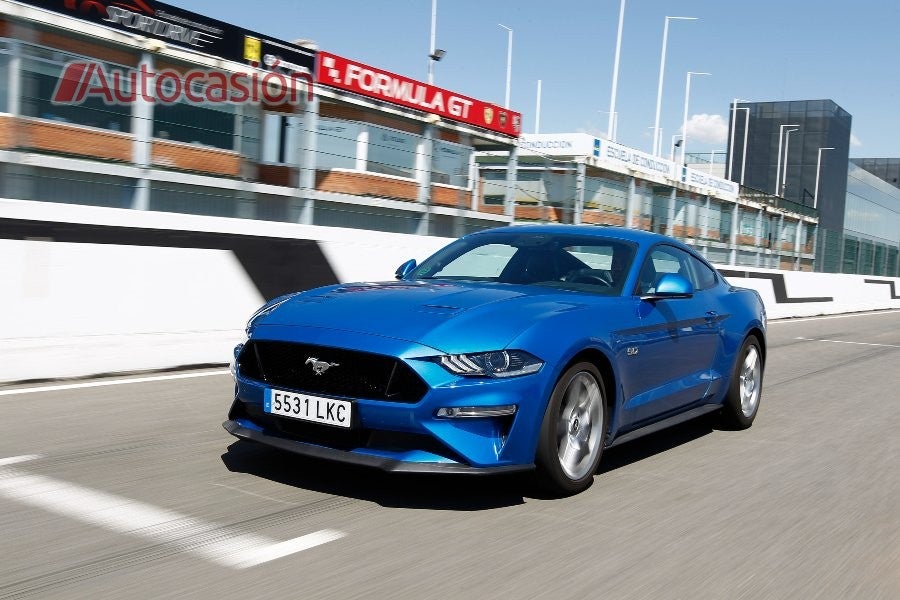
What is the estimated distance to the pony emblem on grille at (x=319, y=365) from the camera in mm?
4639

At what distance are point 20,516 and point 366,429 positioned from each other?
4.81 ft

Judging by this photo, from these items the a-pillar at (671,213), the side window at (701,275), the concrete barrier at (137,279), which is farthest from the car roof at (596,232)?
the a-pillar at (671,213)

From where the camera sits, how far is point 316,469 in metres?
5.23

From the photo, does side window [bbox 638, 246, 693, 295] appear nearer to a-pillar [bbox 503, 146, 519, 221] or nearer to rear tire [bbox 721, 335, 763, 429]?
rear tire [bbox 721, 335, 763, 429]

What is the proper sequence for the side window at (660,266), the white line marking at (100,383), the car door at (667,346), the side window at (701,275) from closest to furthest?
the car door at (667,346) < the side window at (660,266) < the side window at (701,275) < the white line marking at (100,383)

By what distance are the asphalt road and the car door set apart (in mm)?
396

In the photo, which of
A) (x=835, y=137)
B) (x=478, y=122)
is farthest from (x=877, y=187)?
(x=478, y=122)

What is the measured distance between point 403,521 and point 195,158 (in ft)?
41.9

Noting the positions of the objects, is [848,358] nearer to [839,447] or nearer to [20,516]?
[839,447]

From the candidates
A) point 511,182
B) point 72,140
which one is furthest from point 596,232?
point 511,182

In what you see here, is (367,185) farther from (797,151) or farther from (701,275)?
(797,151)

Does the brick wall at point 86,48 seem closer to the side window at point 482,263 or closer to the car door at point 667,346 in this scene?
the side window at point 482,263

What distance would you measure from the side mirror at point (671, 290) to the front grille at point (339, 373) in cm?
194

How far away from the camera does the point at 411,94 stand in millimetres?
26406
